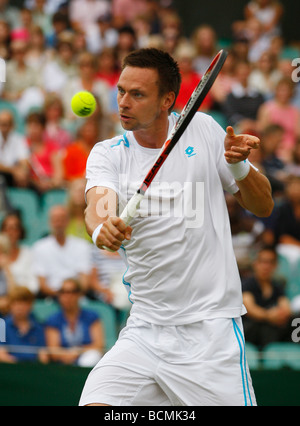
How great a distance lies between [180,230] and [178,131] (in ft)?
1.80

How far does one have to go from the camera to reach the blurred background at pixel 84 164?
6.88 m

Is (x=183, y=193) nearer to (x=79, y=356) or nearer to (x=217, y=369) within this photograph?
(x=217, y=369)

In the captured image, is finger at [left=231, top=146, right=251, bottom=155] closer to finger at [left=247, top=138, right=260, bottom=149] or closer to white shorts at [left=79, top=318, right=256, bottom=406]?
finger at [left=247, top=138, right=260, bottom=149]

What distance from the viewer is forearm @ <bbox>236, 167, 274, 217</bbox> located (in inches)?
167

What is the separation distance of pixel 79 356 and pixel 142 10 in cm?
708

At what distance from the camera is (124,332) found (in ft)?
14.4

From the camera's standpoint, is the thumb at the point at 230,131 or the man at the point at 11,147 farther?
the man at the point at 11,147

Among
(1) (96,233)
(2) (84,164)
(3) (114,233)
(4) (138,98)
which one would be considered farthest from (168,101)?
(2) (84,164)

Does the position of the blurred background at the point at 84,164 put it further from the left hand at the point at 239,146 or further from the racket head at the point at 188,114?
the left hand at the point at 239,146

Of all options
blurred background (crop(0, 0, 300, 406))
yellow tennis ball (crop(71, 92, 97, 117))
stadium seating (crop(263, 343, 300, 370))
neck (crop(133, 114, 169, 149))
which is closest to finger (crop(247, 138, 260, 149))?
neck (crop(133, 114, 169, 149))

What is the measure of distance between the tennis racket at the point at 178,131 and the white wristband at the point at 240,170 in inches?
13.9

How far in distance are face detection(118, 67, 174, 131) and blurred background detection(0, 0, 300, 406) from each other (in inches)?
107

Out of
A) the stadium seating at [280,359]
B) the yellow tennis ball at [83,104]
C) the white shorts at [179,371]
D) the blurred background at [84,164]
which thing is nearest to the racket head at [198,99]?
the yellow tennis ball at [83,104]

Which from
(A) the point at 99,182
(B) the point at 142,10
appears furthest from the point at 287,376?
(B) the point at 142,10
